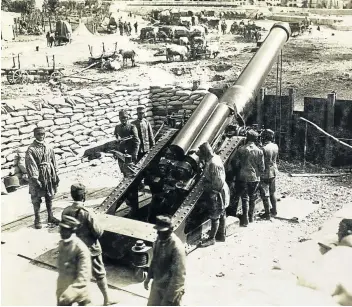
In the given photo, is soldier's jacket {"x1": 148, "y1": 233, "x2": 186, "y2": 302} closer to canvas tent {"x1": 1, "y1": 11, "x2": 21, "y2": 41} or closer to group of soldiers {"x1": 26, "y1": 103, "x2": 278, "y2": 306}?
group of soldiers {"x1": 26, "y1": 103, "x2": 278, "y2": 306}

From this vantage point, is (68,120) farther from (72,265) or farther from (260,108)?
(72,265)

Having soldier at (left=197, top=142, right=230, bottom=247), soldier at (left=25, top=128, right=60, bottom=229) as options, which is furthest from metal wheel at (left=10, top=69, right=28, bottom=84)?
soldier at (left=197, top=142, right=230, bottom=247)

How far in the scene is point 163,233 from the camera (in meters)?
4.04

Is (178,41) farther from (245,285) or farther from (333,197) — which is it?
(245,285)

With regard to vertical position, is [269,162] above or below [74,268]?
below

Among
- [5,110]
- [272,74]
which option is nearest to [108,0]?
[272,74]

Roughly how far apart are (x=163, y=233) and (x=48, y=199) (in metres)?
3.74

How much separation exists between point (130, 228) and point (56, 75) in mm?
11632

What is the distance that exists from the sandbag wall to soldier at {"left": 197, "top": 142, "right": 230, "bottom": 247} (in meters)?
4.33

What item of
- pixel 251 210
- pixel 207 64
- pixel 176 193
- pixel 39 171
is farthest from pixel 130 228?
pixel 207 64

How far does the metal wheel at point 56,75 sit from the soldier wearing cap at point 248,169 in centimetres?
1015

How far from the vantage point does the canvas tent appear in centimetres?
1798

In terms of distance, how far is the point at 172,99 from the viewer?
11930 mm

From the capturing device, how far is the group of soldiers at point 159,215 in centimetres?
395
